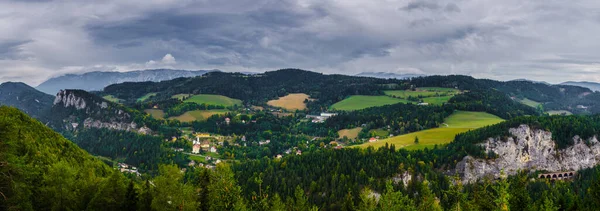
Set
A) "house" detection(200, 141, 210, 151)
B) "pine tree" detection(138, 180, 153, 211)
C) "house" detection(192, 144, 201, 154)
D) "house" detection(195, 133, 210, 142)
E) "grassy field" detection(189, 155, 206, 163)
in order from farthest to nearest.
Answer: "house" detection(195, 133, 210, 142), "house" detection(200, 141, 210, 151), "house" detection(192, 144, 201, 154), "grassy field" detection(189, 155, 206, 163), "pine tree" detection(138, 180, 153, 211)

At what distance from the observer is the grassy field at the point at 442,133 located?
5177 inches

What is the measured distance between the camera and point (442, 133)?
470 feet

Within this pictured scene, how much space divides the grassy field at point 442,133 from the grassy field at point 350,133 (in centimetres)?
3727

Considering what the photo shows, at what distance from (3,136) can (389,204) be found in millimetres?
53442

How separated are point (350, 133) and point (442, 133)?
181 ft

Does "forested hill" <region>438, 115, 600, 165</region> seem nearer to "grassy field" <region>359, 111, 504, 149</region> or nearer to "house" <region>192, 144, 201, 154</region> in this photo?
"grassy field" <region>359, 111, 504, 149</region>

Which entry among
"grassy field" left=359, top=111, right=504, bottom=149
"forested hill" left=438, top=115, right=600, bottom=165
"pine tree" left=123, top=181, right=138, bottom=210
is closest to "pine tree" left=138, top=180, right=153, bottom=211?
"pine tree" left=123, top=181, right=138, bottom=210

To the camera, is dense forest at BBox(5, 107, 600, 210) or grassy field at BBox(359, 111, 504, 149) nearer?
dense forest at BBox(5, 107, 600, 210)

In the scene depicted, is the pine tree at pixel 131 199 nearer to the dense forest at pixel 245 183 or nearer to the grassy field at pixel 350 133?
the dense forest at pixel 245 183

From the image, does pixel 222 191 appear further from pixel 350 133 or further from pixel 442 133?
pixel 350 133

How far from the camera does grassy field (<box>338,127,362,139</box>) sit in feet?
607

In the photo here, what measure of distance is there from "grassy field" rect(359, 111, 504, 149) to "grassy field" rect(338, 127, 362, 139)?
122 feet

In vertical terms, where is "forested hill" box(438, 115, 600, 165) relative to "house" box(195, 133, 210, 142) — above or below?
above

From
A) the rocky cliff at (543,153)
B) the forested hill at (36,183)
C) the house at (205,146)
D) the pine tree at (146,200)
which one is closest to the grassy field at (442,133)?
the rocky cliff at (543,153)
